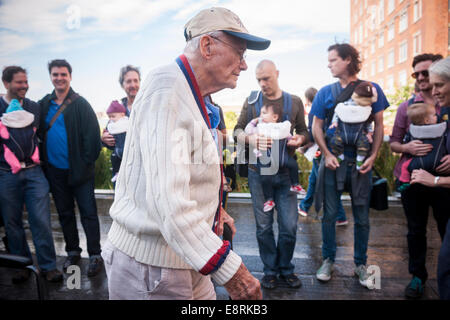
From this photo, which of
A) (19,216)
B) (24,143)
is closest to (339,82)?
(24,143)

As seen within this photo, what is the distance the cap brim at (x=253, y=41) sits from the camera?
139 cm

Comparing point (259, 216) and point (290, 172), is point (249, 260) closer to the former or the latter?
point (259, 216)

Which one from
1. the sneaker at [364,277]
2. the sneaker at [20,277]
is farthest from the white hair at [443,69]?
the sneaker at [20,277]

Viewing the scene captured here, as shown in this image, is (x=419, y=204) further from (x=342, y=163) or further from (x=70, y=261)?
(x=70, y=261)

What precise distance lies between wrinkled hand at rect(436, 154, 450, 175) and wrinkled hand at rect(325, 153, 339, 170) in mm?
872

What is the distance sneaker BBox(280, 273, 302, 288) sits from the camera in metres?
3.48

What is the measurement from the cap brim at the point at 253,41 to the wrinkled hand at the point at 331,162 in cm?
217

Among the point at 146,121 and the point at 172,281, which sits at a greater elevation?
the point at 146,121

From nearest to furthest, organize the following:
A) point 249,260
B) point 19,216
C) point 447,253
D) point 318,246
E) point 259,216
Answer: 1. point 447,253
2. point 259,216
3. point 19,216
4. point 249,260
5. point 318,246

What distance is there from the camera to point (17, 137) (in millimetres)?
3635

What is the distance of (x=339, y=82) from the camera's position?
3537 millimetres

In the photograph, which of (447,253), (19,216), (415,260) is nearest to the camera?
(447,253)

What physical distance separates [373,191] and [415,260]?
2.59 ft

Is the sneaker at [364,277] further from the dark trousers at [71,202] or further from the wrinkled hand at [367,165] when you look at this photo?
the dark trousers at [71,202]
